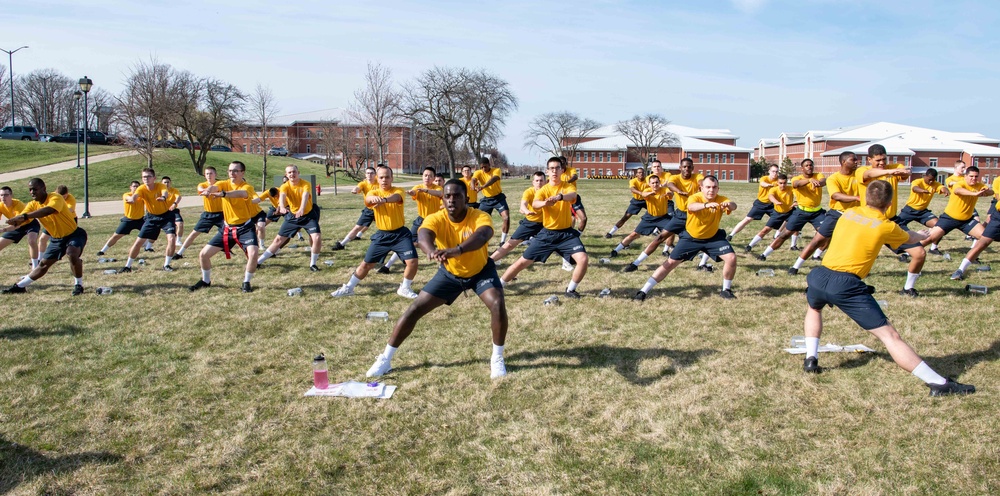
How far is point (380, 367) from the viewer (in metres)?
5.88

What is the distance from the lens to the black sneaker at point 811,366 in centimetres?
577

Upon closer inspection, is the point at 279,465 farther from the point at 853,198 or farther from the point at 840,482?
the point at 853,198

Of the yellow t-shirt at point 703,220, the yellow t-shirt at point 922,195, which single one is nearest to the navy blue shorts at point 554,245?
the yellow t-shirt at point 703,220

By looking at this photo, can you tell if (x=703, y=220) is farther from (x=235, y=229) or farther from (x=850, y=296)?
(x=235, y=229)

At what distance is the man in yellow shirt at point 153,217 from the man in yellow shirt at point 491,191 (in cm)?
648

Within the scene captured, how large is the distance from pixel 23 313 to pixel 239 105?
5453 cm

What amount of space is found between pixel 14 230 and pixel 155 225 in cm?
221

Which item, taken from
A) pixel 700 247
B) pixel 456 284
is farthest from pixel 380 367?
pixel 700 247

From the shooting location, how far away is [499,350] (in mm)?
5871

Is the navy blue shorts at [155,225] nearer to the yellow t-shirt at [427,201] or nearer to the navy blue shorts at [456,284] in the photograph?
the yellow t-shirt at [427,201]

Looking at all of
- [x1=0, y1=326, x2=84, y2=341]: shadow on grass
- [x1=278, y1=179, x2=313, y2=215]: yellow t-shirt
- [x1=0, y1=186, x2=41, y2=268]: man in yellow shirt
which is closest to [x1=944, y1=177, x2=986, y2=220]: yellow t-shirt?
[x1=278, y1=179, x2=313, y2=215]: yellow t-shirt

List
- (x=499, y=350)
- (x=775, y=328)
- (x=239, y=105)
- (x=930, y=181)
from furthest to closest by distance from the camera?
1. (x=239, y=105)
2. (x=930, y=181)
3. (x=775, y=328)
4. (x=499, y=350)

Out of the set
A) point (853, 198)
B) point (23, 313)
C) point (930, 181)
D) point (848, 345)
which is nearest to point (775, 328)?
point (848, 345)

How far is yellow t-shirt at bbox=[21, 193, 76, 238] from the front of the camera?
9.29 metres
